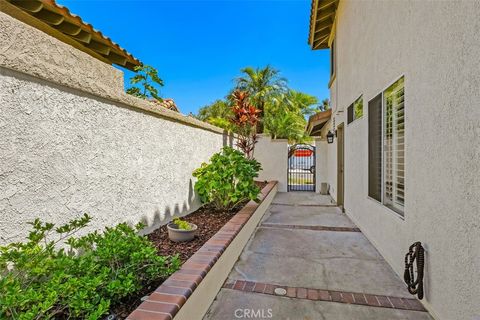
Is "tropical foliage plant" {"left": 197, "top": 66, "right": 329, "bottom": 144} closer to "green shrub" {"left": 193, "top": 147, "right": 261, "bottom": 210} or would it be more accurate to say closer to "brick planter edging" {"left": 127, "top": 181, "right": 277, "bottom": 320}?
"green shrub" {"left": 193, "top": 147, "right": 261, "bottom": 210}

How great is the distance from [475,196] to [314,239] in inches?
135

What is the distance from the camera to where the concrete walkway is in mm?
2818

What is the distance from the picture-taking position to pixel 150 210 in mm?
3994

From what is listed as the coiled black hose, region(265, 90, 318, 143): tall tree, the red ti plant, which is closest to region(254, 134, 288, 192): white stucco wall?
the red ti plant

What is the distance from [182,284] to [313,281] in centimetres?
189

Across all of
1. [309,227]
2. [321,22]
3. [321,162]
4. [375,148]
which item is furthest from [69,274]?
[321,162]

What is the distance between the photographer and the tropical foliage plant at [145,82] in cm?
561

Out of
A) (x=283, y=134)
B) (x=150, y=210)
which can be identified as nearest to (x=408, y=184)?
(x=150, y=210)

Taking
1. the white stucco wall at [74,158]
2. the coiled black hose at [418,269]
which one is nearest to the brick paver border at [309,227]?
the coiled black hose at [418,269]

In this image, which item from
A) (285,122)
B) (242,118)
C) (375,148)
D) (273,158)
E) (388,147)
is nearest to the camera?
(388,147)

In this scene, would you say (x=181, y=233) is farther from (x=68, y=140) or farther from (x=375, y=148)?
(x=375, y=148)

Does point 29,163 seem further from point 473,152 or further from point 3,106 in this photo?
point 473,152

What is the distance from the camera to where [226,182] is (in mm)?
5688

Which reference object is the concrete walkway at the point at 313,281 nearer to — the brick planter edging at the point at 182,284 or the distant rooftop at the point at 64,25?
the brick planter edging at the point at 182,284
